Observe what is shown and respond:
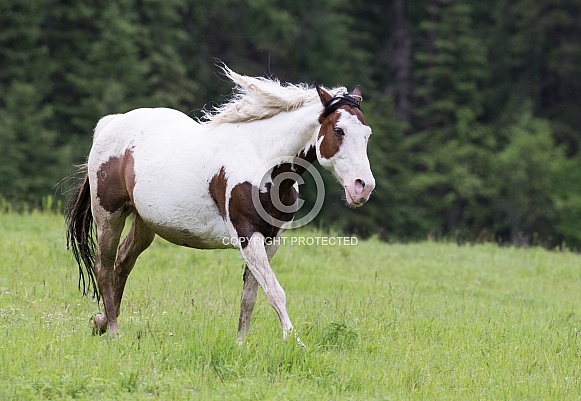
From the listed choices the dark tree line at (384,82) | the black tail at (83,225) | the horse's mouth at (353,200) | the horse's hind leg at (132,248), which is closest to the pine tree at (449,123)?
the dark tree line at (384,82)

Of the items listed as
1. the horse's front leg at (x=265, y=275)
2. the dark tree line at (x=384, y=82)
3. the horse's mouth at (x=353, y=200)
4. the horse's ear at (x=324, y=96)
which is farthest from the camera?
the dark tree line at (x=384, y=82)

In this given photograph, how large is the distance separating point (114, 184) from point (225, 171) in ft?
4.14

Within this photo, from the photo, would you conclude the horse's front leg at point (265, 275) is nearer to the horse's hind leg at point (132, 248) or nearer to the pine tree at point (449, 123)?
the horse's hind leg at point (132, 248)

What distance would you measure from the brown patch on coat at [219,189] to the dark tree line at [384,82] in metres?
21.1

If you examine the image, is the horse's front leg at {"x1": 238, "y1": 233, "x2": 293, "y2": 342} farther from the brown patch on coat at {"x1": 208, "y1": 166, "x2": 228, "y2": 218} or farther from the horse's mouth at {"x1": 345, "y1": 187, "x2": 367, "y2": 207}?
the horse's mouth at {"x1": 345, "y1": 187, "x2": 367, "y2": 207}

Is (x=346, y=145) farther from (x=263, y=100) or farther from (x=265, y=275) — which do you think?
(x=265, y=275)

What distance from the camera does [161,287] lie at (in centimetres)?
873

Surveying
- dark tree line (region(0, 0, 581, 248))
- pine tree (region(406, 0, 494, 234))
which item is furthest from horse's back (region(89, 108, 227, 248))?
pine tree (region(406, 0, 494, 234))

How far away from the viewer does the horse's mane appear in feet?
20.7

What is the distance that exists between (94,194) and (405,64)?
3226 centimetres

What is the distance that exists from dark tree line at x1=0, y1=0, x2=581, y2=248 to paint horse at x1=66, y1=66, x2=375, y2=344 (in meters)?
20.1

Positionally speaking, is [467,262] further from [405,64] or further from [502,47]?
[502,47]

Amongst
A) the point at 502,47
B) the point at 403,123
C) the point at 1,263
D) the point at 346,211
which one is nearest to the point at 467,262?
the point at 1,263

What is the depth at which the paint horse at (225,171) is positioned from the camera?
5.86 meters
